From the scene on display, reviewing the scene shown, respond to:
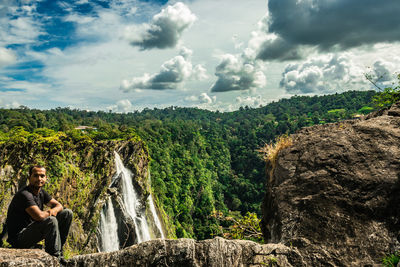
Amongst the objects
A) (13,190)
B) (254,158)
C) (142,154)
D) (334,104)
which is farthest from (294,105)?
(13,190)

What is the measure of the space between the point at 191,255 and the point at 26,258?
1688 mm

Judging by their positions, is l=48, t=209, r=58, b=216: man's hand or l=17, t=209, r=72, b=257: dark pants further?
l=48, t=209, r=58, b=216: man's hand

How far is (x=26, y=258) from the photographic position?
8.07 ft

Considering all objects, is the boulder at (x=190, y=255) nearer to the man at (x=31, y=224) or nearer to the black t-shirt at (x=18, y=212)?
the man at (x=31, y=224)

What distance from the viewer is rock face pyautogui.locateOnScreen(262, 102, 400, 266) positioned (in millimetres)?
2768

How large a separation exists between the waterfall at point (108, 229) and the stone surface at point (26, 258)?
13.3m

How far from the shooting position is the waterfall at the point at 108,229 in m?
14.6

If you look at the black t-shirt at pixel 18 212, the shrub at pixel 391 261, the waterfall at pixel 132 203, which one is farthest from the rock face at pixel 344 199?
the waterfall at pixel 132 203

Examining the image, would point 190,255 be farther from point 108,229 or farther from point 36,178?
point 108,229

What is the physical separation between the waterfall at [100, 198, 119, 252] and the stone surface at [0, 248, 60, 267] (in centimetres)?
1331

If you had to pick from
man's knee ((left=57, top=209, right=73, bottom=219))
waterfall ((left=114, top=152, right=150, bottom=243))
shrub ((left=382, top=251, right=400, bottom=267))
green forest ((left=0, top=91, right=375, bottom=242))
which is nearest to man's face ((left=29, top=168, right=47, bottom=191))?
man's knee ((left=57, top=209, right=73, bottom=219))

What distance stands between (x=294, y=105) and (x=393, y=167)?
500ft

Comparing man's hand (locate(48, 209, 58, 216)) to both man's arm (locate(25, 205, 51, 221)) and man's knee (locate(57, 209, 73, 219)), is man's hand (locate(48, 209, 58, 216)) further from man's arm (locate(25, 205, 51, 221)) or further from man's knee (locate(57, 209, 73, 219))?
man's arm (locate(25, 205, 51, 221))

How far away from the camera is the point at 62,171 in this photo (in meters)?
12.2
